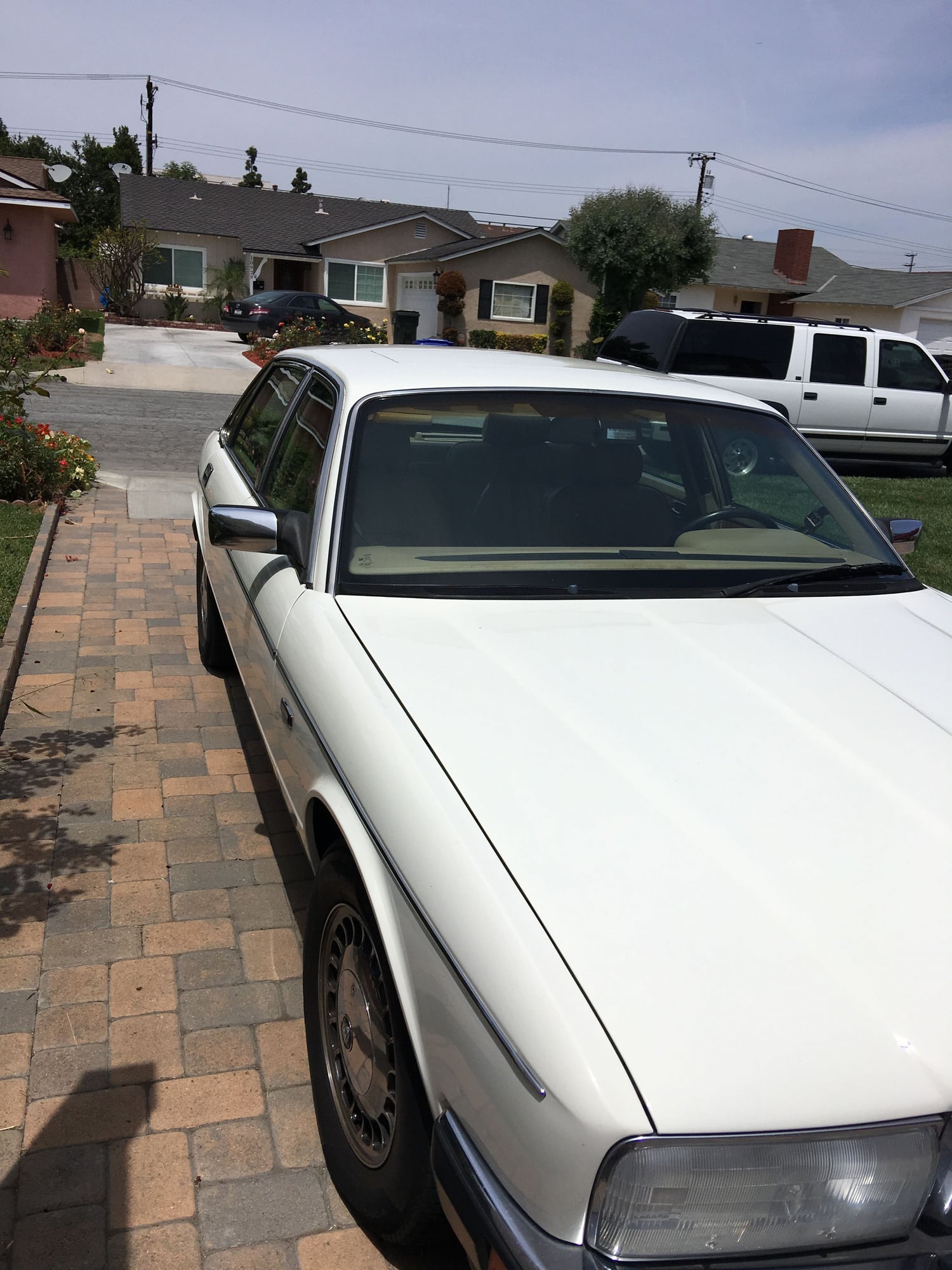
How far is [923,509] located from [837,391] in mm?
2965

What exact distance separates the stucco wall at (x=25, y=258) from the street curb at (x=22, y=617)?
2549 cm

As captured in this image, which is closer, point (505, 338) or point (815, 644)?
point (815, 644)

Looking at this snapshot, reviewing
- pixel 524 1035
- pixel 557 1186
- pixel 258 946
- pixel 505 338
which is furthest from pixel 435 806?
pixel 505 338

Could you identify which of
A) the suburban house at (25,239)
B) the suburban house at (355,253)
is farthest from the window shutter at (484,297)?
the suburban house at (25,239)

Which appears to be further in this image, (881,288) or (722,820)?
(881,288)

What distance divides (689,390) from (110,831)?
8.83 ft

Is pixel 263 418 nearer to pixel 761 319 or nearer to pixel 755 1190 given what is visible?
pixel 755 1190

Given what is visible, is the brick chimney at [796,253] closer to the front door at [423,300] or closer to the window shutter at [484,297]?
the window shutter at [484,297]

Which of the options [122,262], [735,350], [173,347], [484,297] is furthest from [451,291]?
[735,350]

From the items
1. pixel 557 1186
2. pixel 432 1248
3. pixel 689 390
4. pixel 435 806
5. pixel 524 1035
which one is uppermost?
pixel 689 390

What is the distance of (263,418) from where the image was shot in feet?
14.7

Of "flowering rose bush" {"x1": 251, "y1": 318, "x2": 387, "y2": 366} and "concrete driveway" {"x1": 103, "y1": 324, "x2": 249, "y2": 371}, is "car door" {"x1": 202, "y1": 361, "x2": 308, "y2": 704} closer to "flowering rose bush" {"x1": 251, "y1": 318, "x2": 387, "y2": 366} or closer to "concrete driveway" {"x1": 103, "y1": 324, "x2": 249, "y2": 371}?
"flowering rose bush" {"x1": 251, "y1": 318, "x2": 387, "y2": 366}

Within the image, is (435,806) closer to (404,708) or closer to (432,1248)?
(404,708)

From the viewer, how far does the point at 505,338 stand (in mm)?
32312
